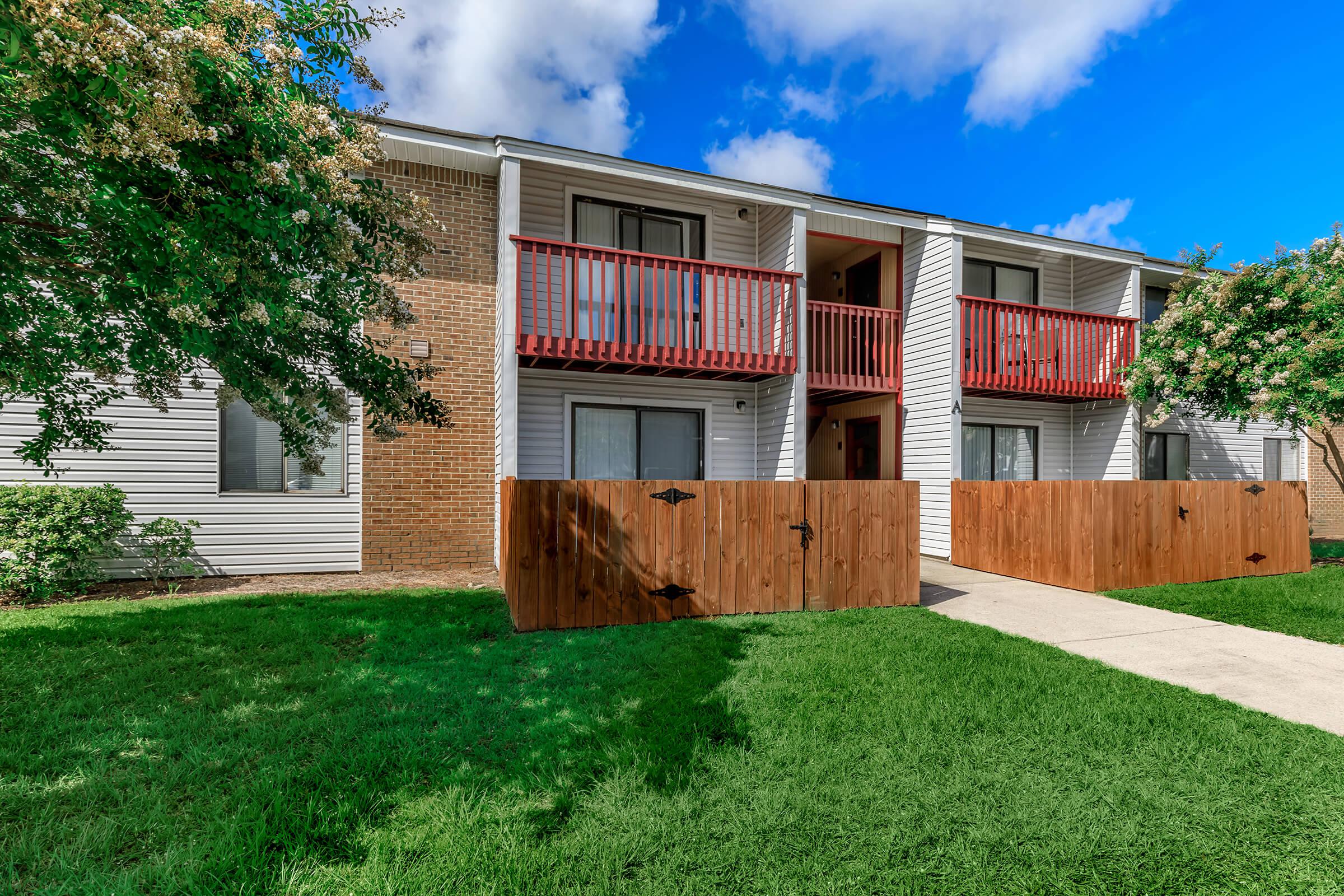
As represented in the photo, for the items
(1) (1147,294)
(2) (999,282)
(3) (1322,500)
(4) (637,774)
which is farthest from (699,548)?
(3) (1322,500)

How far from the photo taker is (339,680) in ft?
14.2

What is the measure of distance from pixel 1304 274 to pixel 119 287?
15.0 meters

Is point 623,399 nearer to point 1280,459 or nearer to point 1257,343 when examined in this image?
point 1257,343

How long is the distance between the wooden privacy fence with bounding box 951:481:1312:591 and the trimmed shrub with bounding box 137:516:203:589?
11293 mm

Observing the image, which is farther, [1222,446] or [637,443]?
[1222,446]

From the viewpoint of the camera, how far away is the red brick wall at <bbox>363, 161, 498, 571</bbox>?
8539 millimetres

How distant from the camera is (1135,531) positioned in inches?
325

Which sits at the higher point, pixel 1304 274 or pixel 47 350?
pixel 1304 274

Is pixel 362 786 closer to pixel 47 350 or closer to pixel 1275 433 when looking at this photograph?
pixel 47 350

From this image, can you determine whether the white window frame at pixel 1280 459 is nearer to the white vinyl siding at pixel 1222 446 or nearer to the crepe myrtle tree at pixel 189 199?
the white vinyl siding at pixel 1222 446

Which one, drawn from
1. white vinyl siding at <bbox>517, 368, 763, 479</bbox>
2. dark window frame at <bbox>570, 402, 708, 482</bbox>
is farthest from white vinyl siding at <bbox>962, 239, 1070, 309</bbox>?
dark window frame at <bbox>570, 402, 708, 482</bbox>

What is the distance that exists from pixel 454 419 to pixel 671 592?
4.46m

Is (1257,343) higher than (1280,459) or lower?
higher

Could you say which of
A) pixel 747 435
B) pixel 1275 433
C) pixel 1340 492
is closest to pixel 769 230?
pixel 747 435
